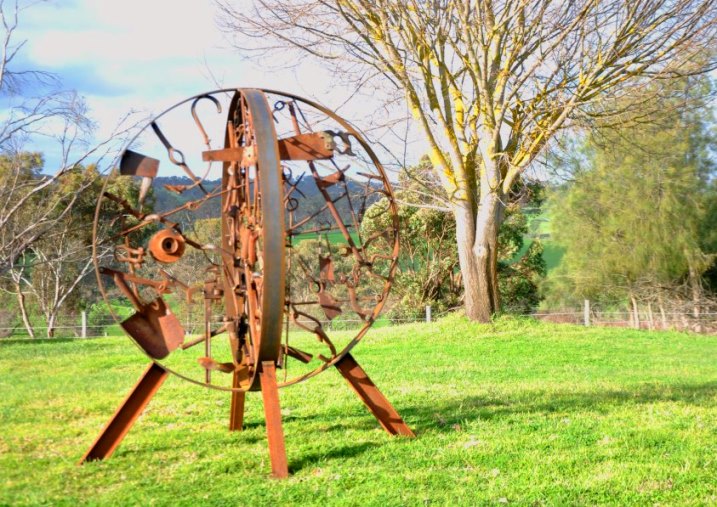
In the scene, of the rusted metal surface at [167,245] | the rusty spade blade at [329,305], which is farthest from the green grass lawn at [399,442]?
the rusted metal surface at [167,245]

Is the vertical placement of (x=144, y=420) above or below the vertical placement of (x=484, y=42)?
below

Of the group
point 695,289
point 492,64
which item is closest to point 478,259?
point 492,64

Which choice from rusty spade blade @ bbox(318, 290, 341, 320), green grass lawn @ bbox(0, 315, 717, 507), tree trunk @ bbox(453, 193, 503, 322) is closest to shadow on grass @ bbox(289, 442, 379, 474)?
green grass lawn @ bbox(0, 315, 717, 507)

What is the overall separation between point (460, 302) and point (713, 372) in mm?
12601

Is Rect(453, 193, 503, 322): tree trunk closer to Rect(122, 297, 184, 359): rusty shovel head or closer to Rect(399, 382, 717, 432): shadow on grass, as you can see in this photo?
Rect(399, 382, 717, 432): shadow on grass

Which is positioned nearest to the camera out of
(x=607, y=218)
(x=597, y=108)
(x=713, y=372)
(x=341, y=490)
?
(x=341, y=490)

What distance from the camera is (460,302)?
23.6 metres

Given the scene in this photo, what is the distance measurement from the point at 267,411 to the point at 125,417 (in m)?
1.07

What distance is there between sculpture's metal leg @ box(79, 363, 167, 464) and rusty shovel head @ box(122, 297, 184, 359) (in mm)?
140

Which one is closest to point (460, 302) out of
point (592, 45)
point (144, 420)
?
point (592, 45)

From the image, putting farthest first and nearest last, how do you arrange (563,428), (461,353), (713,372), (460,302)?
1. (460,302)
2. (461,353)
3. (713,372)
4. (563,428)

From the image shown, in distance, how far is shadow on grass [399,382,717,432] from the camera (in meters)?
6.86

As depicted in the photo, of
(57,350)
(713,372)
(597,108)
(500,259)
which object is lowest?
(713,372)

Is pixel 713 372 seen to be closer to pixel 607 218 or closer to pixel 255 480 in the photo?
pixel 255 480
